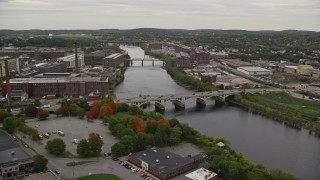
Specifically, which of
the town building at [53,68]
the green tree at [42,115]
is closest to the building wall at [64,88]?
the green tree at [42,115]

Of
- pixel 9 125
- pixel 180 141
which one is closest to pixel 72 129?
pixel 9 125

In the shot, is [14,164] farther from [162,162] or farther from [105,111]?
[105,111]

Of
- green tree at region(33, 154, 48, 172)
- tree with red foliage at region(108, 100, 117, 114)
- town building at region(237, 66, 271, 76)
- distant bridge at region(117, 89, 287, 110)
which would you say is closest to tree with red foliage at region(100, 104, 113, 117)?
tree with red foliage at region(108, 100, 117, 114)

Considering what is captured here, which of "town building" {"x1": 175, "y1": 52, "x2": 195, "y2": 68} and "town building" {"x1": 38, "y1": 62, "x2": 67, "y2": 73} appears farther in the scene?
"town building" {"x1": 175, "y1": 52, "x2": 195, "y2": 68}

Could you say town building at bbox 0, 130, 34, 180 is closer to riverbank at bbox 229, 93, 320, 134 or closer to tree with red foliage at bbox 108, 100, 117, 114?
tree with red foliage at bbox 108, 100, 117, 114

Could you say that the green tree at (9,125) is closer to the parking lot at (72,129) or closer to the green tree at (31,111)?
the parking lot at (72,129)
